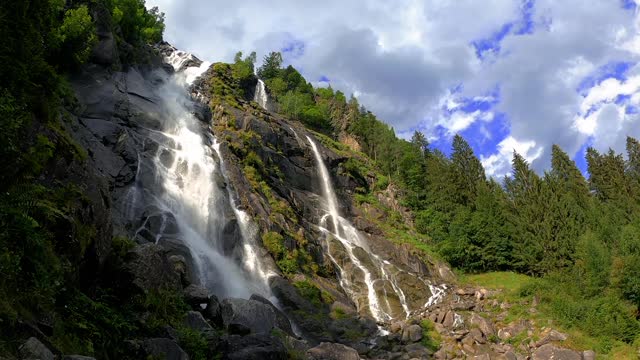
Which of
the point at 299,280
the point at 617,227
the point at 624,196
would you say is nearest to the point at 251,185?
the point at 299,280

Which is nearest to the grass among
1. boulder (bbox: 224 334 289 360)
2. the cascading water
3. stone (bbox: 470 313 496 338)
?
stone (bbox: 470 313 496 338)

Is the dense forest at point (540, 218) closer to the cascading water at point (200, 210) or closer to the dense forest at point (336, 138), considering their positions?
the dense forest at point (336, 138)

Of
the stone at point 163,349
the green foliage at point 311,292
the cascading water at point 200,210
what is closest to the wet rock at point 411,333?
the green foliage at point 311,292

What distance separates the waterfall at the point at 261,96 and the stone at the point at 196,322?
2996 inches

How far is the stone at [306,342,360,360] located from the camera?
20906 millimetres

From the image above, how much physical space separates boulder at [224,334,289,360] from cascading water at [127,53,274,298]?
15477mm

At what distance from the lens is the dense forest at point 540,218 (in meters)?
37.8

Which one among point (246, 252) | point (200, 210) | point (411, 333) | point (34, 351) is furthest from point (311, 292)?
point (34, 351)

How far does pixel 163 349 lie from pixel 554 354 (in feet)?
85.7

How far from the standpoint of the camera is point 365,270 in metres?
45.8

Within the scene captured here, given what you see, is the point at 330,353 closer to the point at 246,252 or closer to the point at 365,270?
the point at 246,252

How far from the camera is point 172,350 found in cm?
1356

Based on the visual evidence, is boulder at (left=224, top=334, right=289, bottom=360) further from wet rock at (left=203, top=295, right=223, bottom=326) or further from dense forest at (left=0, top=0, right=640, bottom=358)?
wet rock at (left=203, top=295, right=223, bottom=326)

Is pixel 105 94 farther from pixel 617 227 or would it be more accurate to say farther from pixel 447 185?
pixel 617 227
